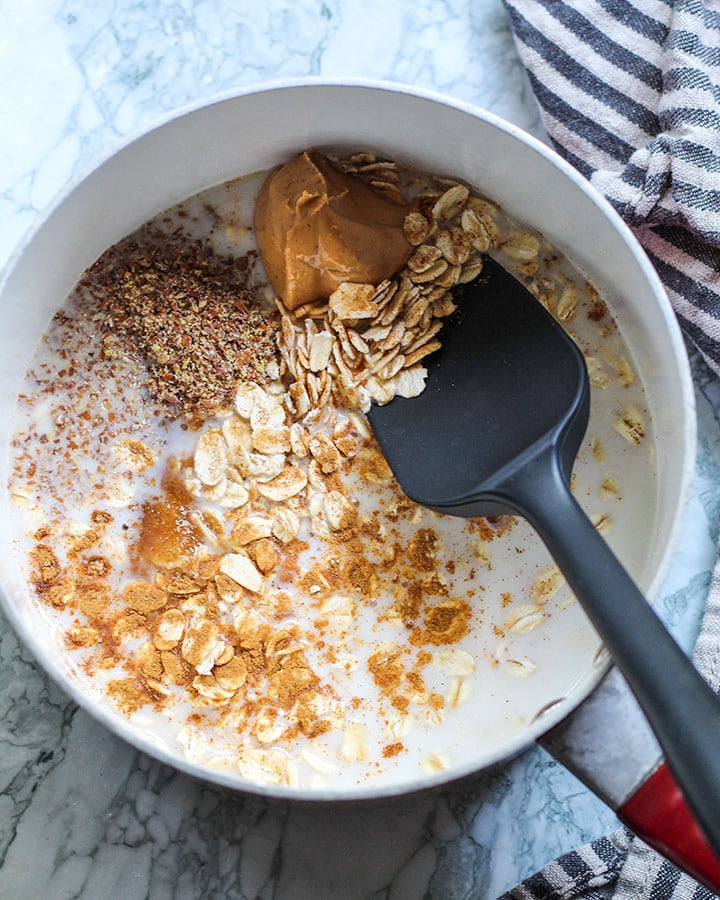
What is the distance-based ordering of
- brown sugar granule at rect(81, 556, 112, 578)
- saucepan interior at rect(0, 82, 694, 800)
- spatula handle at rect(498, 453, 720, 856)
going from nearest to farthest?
spatula handle at rect(498, 453, 720, 856), saucepan interior at rect(0, 82, 694, 800), brown sugar granule at rect(81, 556, 112, 578)

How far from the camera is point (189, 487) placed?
29.2 inches

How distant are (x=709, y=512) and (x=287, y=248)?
14.8 inches

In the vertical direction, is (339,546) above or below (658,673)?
below

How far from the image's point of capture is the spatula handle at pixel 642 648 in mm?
494

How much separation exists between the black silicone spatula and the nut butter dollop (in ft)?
0.23

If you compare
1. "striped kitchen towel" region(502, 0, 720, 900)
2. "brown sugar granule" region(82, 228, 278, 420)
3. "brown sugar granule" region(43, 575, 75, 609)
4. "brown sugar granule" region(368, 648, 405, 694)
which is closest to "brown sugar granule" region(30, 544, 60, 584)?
"brown sugar granule" region(43, 575, 75, 609)

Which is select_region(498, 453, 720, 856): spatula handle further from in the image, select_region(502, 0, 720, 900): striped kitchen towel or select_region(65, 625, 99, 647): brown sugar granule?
select_region(65, 625, 99, 647): brown sugar granule

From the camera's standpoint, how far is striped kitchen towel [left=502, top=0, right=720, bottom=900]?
706 mm

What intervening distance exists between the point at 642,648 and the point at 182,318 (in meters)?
0.39

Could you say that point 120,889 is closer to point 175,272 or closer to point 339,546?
point 339,546

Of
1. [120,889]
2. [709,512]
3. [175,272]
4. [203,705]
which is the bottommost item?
[120,889]

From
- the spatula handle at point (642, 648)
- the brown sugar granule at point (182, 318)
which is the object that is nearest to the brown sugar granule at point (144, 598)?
the brown sugar granule at point (182, 318)

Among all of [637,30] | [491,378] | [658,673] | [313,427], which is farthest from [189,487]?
[637,30]

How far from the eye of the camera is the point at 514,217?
2.31ft
